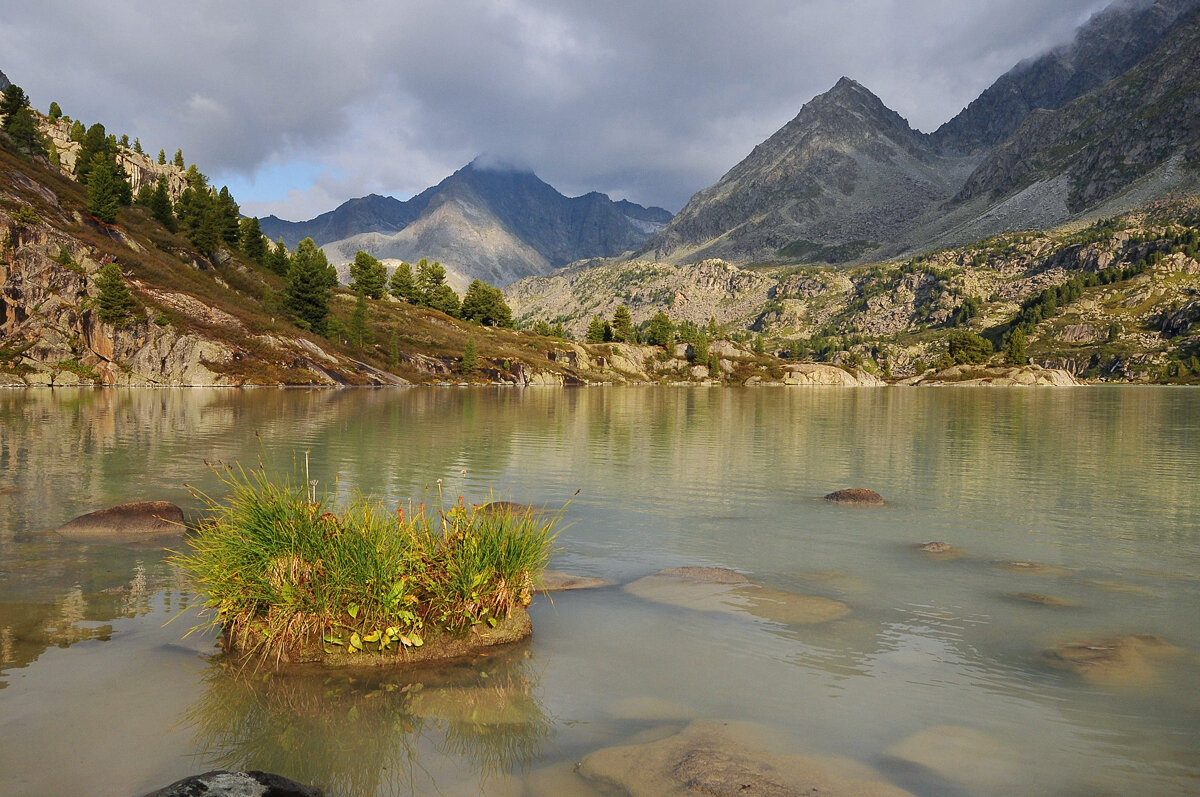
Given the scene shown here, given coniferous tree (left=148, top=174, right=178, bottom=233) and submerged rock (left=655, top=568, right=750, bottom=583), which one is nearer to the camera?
submerged rock (left=655, top=568, right=750, bottom=583)

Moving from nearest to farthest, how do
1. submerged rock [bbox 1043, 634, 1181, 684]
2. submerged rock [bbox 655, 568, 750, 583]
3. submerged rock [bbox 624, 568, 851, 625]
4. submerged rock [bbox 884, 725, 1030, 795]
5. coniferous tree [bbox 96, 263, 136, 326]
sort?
submerged rock [bbox 884, 725, 1030, 795] → submerged rock [bbox 1043, 634, 1181, 684] → submerged rock [bbox 624, 568, 851, 625] → submerged rock [bbox 655, 568, 750, 583] → coniferous tree [bbox 96, 263, 136, 326]

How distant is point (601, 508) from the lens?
25625 millimetres

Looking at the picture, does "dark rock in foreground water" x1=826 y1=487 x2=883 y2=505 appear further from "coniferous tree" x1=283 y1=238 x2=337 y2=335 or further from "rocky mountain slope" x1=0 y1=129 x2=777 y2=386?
"coniferous tree" x1=283 y1=238 x2=337 y2=335

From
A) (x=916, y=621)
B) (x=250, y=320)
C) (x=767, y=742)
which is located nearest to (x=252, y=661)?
(x=767, y=742)

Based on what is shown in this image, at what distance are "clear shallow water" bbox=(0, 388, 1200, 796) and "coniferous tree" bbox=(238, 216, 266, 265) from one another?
16216 cm

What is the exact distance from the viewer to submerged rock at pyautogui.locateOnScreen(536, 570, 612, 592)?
15712 millimetres

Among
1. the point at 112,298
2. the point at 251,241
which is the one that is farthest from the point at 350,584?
the point at 251,241

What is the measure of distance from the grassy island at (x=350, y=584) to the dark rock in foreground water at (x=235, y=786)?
11.8ft

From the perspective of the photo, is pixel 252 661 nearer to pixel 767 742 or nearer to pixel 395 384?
pixel 767 742

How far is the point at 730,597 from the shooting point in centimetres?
1532

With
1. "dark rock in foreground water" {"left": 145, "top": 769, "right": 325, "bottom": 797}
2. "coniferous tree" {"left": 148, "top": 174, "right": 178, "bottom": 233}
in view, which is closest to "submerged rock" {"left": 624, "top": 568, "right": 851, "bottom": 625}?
"dark rock in foreground water" {"left": 145, "top": 769, "right": 325, "bottom": 797}

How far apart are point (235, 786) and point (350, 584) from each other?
4200 millimetres

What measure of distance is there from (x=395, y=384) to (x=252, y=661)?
5398 inches

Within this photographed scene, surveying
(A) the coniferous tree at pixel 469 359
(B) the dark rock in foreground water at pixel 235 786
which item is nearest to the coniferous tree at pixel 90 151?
(A) the coniferous tree at pixel 469 359
